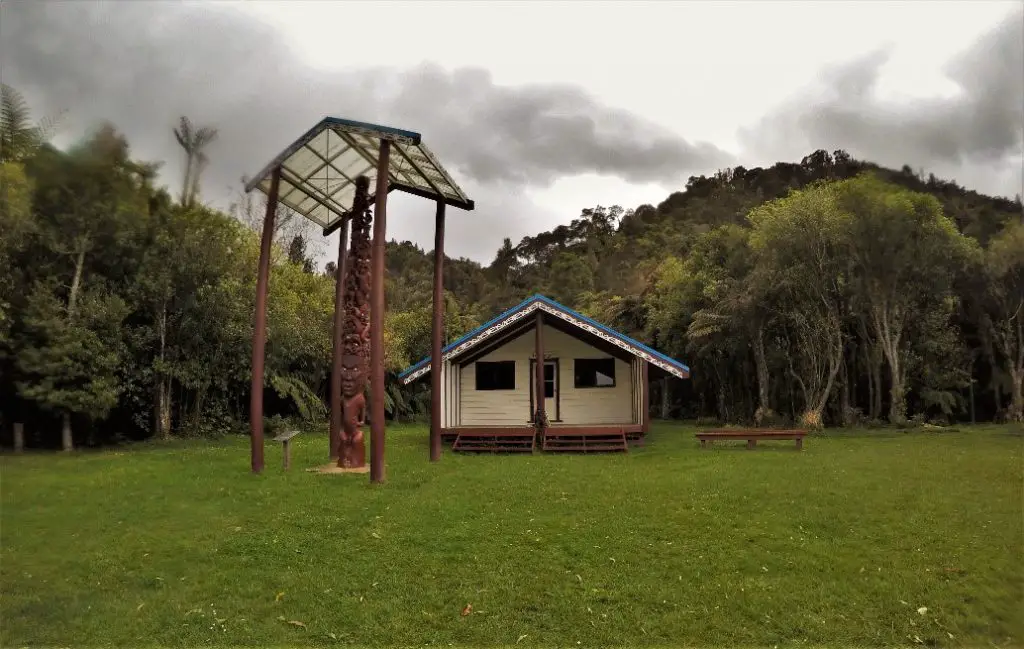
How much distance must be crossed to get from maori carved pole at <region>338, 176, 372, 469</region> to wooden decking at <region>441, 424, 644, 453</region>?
4.12 meters

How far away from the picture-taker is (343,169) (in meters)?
10.4

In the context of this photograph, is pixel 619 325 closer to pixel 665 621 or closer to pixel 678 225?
pixel 678 225

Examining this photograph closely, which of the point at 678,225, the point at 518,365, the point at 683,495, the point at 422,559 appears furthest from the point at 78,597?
the point at 678,225

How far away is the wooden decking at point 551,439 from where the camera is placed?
44.8ft

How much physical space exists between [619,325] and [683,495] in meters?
20.5

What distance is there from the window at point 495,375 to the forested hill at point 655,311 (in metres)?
5.85

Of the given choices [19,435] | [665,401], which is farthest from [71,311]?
[665,401]

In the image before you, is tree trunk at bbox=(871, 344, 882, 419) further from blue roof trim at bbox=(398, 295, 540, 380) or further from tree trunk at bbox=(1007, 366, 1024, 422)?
blue roof trim at bbox=(398, 295, 540, 380)

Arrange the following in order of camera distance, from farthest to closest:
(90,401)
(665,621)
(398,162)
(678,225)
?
(678,225)
(90,401)
(398,162)
(665,621)

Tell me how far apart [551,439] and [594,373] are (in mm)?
4056

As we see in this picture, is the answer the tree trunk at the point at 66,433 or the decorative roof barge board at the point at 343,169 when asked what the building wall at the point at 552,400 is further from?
the tree trunk at the point at 66,433

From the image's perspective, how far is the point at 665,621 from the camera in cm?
424

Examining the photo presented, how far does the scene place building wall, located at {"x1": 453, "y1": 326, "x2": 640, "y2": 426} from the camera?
17500 mm

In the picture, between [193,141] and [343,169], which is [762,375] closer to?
[343,169]
